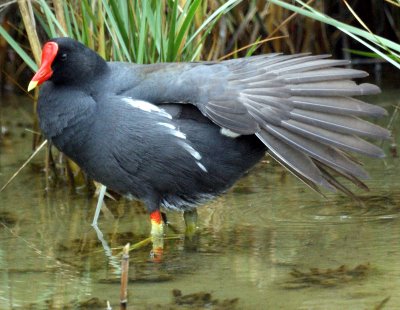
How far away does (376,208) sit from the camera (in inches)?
193

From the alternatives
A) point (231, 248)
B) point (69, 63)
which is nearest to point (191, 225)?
point (231, 248)

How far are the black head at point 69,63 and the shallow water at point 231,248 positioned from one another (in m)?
0.76

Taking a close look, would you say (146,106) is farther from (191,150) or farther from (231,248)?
(231,248)

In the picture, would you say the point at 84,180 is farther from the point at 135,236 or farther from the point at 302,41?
the point at 302,41

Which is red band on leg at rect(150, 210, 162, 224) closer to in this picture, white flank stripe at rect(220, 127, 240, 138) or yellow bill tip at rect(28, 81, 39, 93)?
white flank stripe at rect(220, 127, 240, 138)

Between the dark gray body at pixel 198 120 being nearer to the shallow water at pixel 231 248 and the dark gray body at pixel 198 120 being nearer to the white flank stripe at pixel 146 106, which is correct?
the white flank stripe at pixel 146 106

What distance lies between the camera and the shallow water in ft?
12.4

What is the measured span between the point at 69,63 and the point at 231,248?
1090mm

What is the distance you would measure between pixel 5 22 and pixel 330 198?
284cm

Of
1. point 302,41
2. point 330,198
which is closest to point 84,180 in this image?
point 330,198

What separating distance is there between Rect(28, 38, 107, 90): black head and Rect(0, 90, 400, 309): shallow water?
76cm

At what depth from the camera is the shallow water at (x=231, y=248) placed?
379 centimetres

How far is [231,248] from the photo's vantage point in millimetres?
4430

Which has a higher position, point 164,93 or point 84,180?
point 164,93
